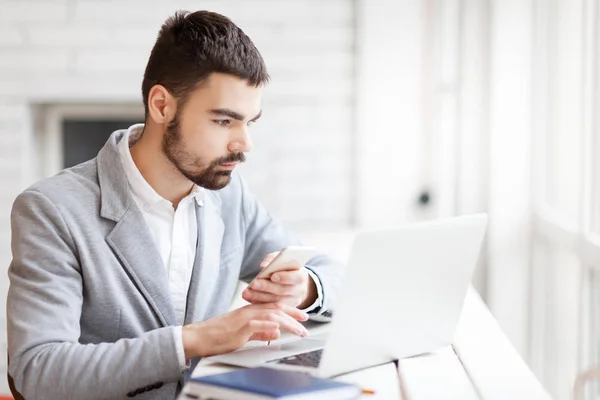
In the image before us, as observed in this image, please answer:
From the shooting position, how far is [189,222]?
1.81 m

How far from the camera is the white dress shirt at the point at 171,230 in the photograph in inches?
68.3

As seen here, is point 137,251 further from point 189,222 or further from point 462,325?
point 462,325

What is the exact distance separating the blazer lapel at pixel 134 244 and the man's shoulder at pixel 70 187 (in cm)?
2

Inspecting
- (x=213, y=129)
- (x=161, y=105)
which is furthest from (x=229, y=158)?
(x=161, y=105)

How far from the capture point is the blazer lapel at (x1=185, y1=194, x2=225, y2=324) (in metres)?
1.74

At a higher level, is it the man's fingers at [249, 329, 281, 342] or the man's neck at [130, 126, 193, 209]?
the man's neck at [130, 126, 193, 209]

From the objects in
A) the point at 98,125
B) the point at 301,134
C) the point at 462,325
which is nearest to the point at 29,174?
the point at 98,125

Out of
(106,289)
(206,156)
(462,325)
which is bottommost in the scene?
(462,325)

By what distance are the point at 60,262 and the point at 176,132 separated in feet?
1.14

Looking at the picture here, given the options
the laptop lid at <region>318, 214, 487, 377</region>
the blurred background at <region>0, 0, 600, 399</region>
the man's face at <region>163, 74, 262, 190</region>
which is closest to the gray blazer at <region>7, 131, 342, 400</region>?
the man's face at <region>163, 74, 262, 190</region>

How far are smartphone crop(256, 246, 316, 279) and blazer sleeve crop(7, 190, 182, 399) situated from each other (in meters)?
0.19

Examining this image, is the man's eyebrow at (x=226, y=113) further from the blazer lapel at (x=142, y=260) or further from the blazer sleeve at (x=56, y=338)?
the blazer sleeve at (x=56, y=338)

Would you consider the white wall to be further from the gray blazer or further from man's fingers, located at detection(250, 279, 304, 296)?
man's fingers, located at detection(250, 279, 304, 296)

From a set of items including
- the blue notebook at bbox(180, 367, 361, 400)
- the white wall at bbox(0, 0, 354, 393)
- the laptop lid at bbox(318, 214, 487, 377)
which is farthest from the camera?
the white wall at bbox(0, 0, 354, 393)
